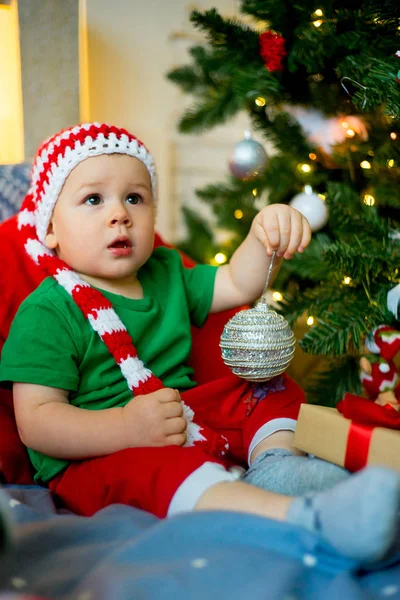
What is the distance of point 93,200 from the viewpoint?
1.03 m

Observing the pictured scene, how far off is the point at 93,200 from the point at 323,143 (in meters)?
0.81

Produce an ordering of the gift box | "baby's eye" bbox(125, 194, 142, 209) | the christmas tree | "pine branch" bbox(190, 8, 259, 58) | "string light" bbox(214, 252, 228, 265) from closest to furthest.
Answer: the gift box < "baby's eye" bbox(125, 194, 142, 209) < the christmas tree < "pine branch" bbox(190, 8, 259, 58) < "string light" bbox(214, 252, 228, 265)

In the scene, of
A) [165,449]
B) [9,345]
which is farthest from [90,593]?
[9,345]

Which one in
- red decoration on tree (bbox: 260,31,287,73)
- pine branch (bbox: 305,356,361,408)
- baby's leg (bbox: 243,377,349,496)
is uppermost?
red decoration on tree (bbox: 260,31,287,73)

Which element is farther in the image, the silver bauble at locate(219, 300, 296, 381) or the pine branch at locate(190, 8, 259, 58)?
the pine branch at locate(190, 8, 259, 58)

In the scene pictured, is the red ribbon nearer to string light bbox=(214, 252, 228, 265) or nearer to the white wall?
string light bbox=(214, 252, 228, 265)

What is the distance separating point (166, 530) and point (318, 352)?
632mm

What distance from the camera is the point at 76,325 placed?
0.99 meters

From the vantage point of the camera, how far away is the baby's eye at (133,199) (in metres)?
1.05

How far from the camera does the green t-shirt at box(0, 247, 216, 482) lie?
3.07 ft

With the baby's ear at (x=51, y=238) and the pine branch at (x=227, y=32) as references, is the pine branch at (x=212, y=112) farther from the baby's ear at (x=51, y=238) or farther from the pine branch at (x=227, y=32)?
the baby's ear at (x=51, y=238)

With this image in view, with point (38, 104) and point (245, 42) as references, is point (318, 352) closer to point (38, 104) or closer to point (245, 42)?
point (245, 42)

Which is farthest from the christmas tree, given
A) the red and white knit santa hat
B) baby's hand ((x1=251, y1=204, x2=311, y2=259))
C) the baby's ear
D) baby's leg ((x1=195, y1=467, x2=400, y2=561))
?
baby's leg ((x1=195, y1=467, x2=400, y2=561))

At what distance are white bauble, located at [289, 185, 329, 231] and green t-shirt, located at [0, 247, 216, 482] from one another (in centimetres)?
34
